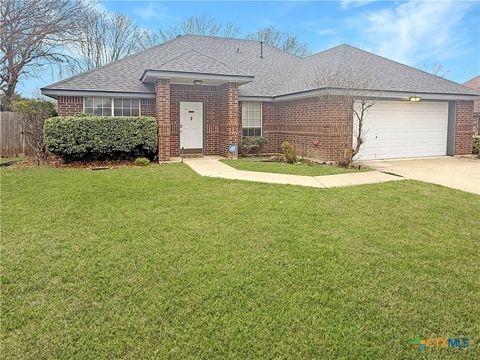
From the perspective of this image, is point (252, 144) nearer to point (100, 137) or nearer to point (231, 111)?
point (231, 111)

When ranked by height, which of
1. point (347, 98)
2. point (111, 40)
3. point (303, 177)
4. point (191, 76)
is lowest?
point (303, 177)

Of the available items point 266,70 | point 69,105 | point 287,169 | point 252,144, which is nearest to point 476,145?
point 252,144

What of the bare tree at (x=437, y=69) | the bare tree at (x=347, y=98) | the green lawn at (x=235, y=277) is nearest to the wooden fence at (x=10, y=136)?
the green lawn at (x=235, y=277)

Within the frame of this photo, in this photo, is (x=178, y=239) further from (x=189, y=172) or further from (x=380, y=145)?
(x=380, y=145)

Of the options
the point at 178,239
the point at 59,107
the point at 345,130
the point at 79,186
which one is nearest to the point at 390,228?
the point at 178,239

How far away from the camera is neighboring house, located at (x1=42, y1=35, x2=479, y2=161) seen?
1345 centimetres

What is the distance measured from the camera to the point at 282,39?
36.8 meters

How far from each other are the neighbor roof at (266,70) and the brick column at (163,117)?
2.26 feet

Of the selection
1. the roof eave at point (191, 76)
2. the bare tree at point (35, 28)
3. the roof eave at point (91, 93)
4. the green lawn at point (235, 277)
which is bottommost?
the green lawn at point (235, 277)

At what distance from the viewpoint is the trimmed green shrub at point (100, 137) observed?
12117 millimetres

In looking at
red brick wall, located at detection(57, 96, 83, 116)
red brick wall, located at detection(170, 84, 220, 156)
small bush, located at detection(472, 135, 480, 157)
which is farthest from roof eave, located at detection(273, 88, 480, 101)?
red brick wall, located at detection(57, 96, 83, 116)

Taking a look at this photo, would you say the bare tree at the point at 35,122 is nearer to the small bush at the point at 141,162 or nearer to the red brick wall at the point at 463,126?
the small bush at the point at 141,162

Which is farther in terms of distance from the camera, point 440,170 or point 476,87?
point 476,87

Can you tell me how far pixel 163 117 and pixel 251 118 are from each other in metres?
4.76
